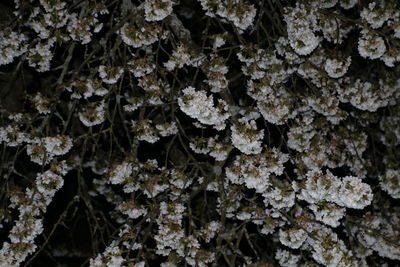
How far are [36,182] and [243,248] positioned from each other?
230 cm

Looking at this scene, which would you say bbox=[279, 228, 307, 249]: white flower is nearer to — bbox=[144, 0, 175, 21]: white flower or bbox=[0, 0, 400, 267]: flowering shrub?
bbox=[0, 0, 400, 267]: flowering shrub

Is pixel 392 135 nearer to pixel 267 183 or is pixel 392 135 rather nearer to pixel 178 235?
pixel 267 183

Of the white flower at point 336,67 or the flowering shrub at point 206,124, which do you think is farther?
the white flower at point 336,67

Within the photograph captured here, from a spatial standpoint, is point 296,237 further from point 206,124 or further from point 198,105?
point 198,105

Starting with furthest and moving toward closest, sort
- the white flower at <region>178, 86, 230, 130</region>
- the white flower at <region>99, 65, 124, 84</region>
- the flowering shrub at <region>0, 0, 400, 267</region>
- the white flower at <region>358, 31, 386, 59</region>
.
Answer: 1. the white flower at <region>358, 31, 386, 59</region>
2. the white flower at <region>99, 65, 124, 84</region>
3. the flowering shrub at <region>0, 0, 400, 267</region>
4. the white flower at <region>178, 86, 230, 130</region>

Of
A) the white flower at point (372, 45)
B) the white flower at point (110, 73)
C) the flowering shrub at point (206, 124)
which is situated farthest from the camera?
the white flower at point (372, 45)

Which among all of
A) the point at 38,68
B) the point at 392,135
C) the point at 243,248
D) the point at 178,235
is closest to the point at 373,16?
the point at 392,135

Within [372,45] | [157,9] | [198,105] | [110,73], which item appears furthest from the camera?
[372,45]

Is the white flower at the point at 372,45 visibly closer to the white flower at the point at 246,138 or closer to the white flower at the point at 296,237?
the white flower at the point at 246,138

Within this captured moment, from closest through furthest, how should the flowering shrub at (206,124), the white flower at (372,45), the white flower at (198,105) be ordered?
the white flower at (198,105)
the flowering shrub at (206,124)
the white flower at (372,45)

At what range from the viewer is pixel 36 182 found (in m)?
3.05

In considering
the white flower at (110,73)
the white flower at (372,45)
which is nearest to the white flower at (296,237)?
the white flower at (372,45)

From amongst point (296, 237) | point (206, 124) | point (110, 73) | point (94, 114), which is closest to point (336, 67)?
point (206, 124)

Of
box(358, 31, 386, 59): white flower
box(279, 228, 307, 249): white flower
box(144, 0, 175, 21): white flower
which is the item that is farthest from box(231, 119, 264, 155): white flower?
box(358, 31, 386, 59): white flower
